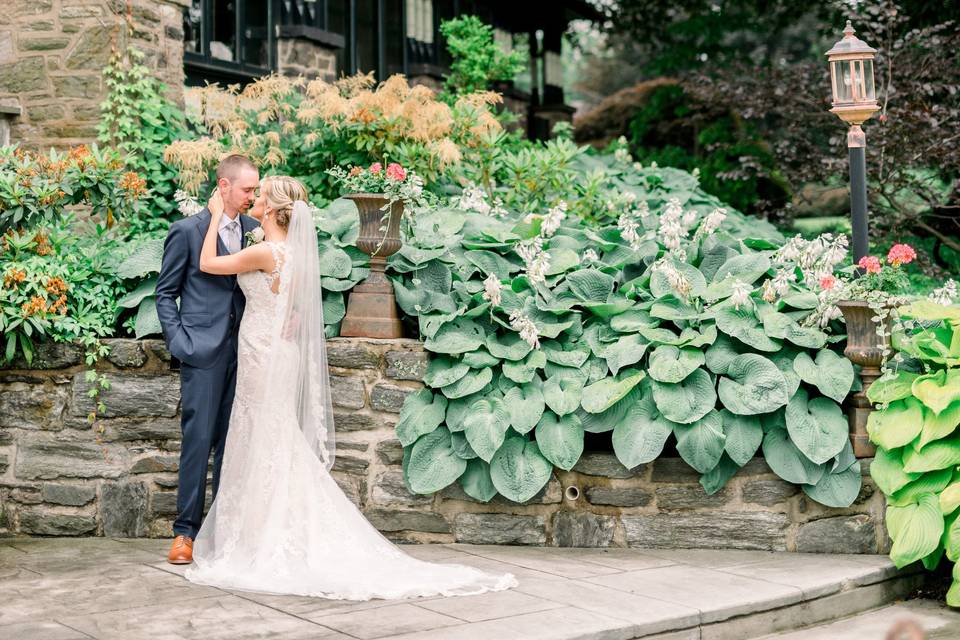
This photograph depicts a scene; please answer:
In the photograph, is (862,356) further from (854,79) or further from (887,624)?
(854,79)

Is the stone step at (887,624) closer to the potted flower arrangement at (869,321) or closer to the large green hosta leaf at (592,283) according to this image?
the potted flower arrangement at (869,321)

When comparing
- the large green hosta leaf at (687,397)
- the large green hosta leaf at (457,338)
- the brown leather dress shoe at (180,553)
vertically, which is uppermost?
the large green hosta leaf at (457,338)

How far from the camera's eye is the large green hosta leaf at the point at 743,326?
5621 mm

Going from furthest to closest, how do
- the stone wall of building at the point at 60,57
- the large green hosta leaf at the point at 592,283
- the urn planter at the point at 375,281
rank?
the stone wall of building at the point at 60,57 < the large green hosta leaf at the point at 592,283 < the urn planter at the point at 375,281

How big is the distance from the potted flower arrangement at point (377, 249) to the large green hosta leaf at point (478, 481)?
2.94 ft

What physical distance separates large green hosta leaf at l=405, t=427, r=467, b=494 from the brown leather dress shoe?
114cm

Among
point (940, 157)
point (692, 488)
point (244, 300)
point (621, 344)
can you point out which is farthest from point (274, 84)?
point (940, 157)

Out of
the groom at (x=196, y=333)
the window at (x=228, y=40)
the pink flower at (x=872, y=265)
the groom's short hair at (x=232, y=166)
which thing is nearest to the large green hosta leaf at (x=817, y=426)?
the pink flower at (x=872, y=265)

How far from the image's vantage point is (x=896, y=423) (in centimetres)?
522

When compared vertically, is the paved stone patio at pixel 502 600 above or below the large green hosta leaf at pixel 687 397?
below

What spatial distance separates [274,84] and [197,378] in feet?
13.0

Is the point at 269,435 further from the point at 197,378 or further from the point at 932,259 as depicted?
the point at 932,259

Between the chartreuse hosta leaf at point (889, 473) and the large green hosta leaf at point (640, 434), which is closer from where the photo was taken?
the chartreuse hosta leaf at point (889, 473)

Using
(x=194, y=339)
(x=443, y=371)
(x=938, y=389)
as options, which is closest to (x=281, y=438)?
(x=194, y=339)
